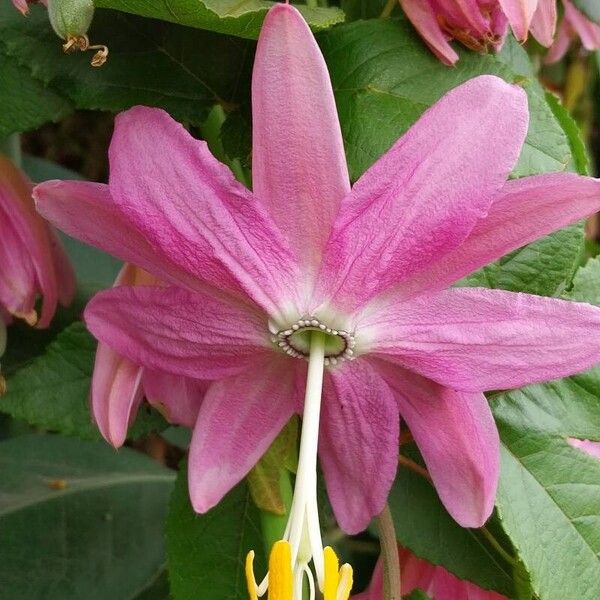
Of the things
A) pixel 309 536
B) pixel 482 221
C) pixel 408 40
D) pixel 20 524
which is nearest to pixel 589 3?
pixel 408 40

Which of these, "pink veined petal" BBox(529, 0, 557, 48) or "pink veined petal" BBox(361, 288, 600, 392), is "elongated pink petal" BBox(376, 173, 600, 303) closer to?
"pink veined petal" BBox(361, 288, 600, 392)

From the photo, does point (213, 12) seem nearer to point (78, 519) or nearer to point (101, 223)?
point (101, 223)

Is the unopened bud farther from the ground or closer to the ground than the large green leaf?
farther from the ground

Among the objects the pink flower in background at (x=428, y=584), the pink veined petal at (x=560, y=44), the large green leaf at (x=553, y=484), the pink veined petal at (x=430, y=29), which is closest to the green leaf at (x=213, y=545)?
the pink flower in background at (x=428, y=584)

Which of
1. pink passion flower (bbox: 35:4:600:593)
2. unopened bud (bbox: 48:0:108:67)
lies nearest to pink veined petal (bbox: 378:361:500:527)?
pink passion flower (bbox: 35:4:600:593)

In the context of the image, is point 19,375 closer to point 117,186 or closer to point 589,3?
point 117,186

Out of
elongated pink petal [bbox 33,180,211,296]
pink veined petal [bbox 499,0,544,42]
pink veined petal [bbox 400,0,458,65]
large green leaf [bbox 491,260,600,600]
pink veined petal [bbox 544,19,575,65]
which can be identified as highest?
pink veined petal [bbox 499,0,544,42]
